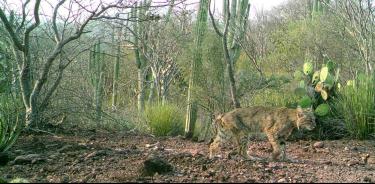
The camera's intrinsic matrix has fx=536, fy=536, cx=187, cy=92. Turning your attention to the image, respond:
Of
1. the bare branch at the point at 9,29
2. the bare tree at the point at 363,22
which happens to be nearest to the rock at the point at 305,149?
the bare tree at the point at 363,22

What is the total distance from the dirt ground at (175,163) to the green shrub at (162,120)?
1479 millimetres

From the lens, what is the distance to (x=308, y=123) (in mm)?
6809

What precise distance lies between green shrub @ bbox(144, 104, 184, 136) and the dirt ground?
1.48m

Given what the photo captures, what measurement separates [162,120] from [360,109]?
3523 millimetres

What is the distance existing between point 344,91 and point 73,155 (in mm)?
5141

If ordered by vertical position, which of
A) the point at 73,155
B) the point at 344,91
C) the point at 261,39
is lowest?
the point at 73,155

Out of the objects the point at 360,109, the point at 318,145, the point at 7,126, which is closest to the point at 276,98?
the point at 360,109

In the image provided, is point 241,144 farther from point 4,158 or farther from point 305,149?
point 4,158

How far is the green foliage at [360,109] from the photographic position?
891cm

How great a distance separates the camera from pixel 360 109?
29.3 ft

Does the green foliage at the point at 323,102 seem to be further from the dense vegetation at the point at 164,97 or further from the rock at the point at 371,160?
the rock at the point at 371,160

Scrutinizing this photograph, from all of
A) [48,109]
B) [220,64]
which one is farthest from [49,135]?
[220,64]

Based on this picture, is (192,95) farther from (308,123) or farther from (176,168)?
(176,168)

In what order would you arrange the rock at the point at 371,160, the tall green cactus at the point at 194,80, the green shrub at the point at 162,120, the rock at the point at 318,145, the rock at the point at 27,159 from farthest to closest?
the tall green cactus at the point at 194,80, the green shrub at the point at 162,120, the rock at the point at 318,145, the rock at the point at 371,160, the rock at the point at 27,159
